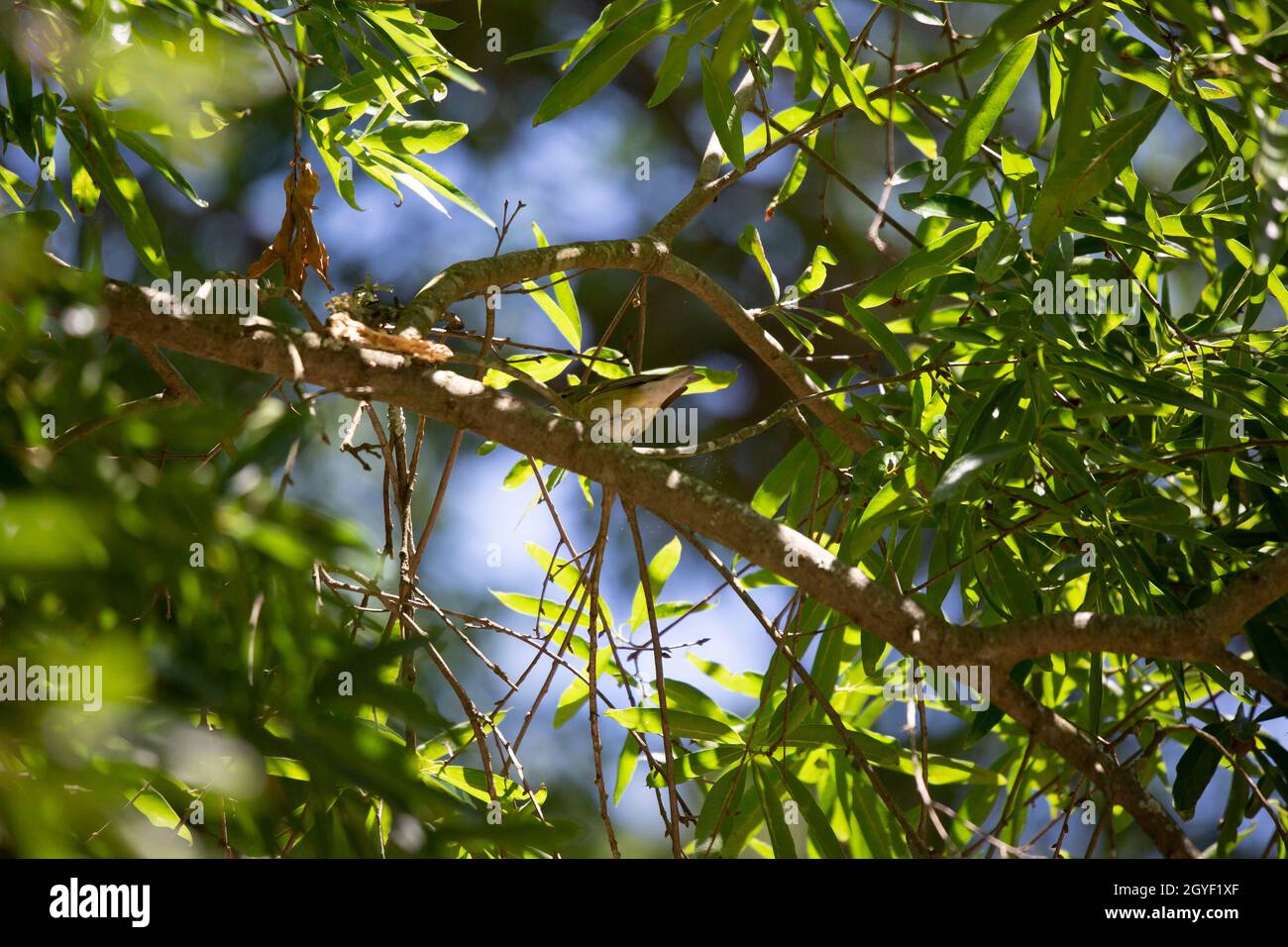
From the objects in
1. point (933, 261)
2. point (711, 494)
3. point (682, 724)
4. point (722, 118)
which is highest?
point (722, 118)

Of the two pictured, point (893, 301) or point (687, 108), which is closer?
point (893, 301)

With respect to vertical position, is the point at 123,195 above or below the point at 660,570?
above

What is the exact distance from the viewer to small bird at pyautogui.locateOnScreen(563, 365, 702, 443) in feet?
5.48

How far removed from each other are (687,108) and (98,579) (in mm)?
3185

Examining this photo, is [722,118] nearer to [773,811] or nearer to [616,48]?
[616,48]

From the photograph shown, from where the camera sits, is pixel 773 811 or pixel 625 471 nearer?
pixel 625 471

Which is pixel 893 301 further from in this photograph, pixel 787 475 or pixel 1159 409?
pixel 1159 409

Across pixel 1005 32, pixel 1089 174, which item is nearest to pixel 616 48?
pixel 1005 32

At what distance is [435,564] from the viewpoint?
3100 millimetres

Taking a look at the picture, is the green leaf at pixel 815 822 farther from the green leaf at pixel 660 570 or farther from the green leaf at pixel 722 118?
the green leaf at pixel 722 118

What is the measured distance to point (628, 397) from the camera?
1702 mm

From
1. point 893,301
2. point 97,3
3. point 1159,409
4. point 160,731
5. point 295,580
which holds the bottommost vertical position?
point 160,731
